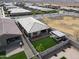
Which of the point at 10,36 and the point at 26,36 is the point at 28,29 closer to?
the point at 26,36

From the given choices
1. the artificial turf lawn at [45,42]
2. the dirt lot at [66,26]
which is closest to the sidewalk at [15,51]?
the artificial turf lawn at [45,42]

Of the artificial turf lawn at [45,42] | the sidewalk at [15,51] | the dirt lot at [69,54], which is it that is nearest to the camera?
the sidewalk at [15,51]

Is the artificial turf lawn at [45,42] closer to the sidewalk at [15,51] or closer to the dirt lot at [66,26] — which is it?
the sidewalk at [15,51]

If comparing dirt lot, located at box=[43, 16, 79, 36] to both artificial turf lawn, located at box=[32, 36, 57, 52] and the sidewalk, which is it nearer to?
artificial turf lawn, located at box=[32, 36, 57, 52]

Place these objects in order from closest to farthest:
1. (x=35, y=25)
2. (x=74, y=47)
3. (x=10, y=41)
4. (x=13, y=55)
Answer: (x=13, y=55) → (x=10, y=41) → (x=74, y=47) → (x=35, y=25)

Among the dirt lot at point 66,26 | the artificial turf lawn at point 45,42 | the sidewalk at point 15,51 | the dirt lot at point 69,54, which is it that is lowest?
the dirt lot at point 66,26

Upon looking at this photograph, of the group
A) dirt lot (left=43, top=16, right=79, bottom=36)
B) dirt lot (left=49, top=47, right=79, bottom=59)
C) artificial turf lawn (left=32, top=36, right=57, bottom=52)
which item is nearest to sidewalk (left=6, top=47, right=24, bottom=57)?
artificial turf lawn (left=32, top=36, right=57, bottom=52)

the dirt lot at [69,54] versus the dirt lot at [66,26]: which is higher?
the dirt lot at [69,54]

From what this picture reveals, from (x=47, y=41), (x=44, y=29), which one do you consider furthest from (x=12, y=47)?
(x=44, y=29)

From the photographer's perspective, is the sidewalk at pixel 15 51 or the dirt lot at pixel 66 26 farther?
the dirt lot at pixel 66 26

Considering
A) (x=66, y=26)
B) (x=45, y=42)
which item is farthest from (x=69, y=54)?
(x=66, y=26)

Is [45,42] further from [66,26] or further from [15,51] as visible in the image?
[66,26]
